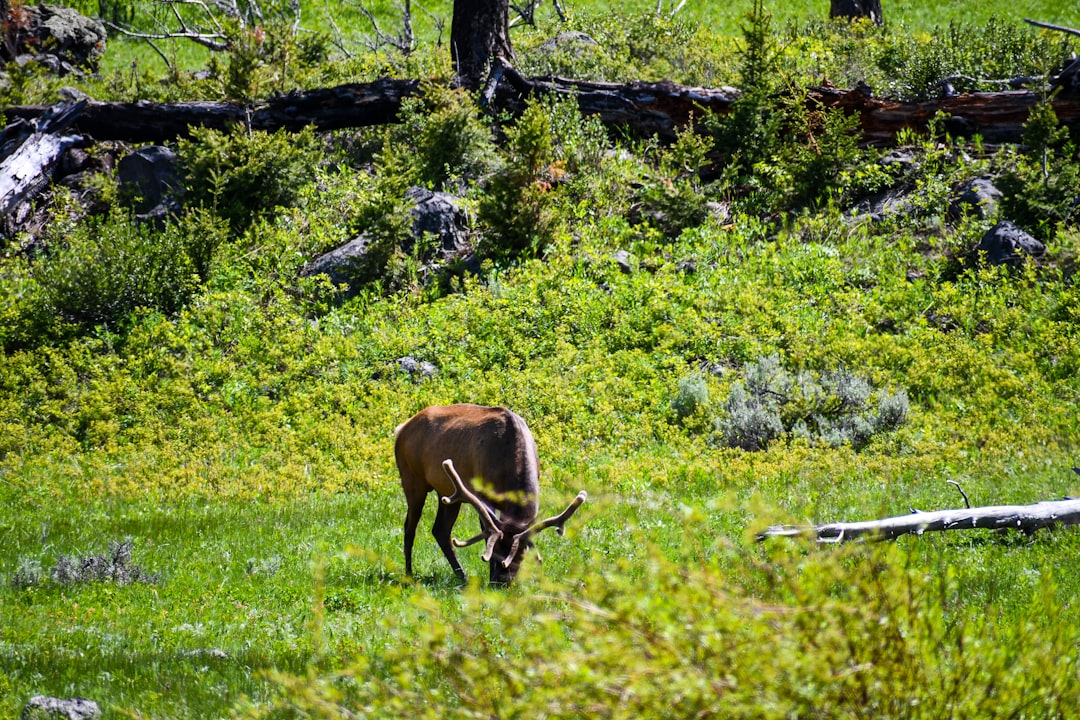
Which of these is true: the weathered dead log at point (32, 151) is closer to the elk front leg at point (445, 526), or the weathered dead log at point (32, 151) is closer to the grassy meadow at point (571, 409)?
the grassy meadow at point (571, 409)

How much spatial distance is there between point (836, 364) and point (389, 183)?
9.31 meters

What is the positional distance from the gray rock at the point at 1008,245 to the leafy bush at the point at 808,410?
4407 millimetres

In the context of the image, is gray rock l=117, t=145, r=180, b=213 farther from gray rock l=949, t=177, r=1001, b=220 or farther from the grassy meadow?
gray rock l=949, t=177, r=1001, b=220

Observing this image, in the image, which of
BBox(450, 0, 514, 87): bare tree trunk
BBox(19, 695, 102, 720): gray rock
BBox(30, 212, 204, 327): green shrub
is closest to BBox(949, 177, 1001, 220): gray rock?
BBox(450, 0, 514, 87): bare tree trunk

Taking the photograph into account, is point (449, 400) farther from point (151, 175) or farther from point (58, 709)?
point (151, 175)

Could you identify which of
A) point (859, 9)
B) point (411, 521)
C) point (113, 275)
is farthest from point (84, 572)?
point (859, 9)

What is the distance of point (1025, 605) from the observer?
7.47 metres

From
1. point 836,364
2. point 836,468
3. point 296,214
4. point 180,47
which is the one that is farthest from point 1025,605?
point 180,47

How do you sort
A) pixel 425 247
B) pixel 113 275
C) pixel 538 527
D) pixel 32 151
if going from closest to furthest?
1. pixel 538 527
2. pixel 113 275
3. pixel 425 247
4. pixel 32 151

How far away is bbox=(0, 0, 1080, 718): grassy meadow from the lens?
3.99 meters

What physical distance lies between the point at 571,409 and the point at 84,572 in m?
Answer: 7.09

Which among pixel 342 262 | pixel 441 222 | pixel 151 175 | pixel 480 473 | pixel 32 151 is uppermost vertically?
pixel 32 151

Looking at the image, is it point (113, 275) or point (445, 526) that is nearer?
point (445, 526)

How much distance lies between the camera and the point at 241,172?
20172mm
